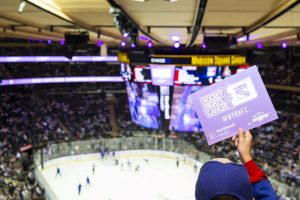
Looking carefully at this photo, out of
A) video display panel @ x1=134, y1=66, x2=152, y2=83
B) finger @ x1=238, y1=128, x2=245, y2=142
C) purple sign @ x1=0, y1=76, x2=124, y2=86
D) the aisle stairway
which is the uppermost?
finger @ x1=238, y1=128, x2=245, y2=142

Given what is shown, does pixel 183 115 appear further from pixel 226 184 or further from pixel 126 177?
pixel 226 184

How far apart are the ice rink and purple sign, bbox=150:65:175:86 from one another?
4549 mm

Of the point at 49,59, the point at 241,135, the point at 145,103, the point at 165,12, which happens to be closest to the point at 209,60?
the point at 145,103

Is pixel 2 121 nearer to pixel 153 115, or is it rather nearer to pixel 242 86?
pixel 153 115

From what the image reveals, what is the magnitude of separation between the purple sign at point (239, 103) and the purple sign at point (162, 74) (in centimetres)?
1274

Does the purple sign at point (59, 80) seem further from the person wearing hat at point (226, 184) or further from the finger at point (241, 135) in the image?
the person wearing hat at point (226, 184)

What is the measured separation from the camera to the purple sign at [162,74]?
589 inches

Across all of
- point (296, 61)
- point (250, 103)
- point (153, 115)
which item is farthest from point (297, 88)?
point (250, 103)

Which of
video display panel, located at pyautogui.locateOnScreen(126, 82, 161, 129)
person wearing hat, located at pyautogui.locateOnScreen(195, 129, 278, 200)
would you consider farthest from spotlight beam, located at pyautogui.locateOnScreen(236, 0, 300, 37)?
video display panel, located at pyautogui.locateOnScreen(126, 82, 161, 129)

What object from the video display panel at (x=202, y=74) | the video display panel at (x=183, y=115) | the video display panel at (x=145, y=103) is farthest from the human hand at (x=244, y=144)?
the video display panel at (x=145, y=103)

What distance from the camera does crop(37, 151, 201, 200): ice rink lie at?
16.8m

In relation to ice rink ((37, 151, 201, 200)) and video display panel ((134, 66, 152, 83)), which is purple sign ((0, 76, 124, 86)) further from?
video display panel ((134, 66, 152, 83))

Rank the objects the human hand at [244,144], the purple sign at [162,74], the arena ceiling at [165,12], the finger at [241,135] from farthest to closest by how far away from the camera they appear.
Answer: the purple sign at [162,74] → the arena ceiling at [165,12] → the finger at [241,135] → the human hand at [244,144]

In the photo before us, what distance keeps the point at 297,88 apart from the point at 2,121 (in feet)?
55.3
